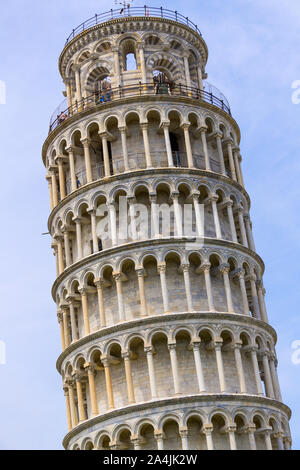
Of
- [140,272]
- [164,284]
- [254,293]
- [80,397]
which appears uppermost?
[140,272]

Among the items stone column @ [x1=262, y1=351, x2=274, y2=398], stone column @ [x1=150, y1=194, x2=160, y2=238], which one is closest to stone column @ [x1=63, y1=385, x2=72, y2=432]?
stone column @ [x1=150, y1=194, x2=160, y2=238]

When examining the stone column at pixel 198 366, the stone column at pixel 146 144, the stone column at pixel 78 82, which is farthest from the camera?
the stone column at pixel 78 82

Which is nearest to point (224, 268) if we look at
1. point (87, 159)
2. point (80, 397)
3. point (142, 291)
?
point (142, 291)

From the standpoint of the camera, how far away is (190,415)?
45.5m

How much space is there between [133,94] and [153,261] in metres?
10.1

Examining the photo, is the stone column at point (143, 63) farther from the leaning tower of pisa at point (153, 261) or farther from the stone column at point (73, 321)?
the stone column at point (73, 321)

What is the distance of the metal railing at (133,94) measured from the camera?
53.9 m

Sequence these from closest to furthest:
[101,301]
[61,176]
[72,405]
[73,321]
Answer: [101,301]
[72,405]
[73,321]
[61,176]

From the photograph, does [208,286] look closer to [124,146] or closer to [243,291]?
[243,291]

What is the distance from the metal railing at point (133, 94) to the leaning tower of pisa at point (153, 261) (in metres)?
0.10

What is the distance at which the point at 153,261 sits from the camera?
162 feet

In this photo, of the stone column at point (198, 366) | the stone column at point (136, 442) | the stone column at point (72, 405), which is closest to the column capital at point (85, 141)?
the stone column at point (72, 405)

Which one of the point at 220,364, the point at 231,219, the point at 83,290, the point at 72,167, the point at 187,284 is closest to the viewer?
the point at 220,364

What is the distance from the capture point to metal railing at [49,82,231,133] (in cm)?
5391
